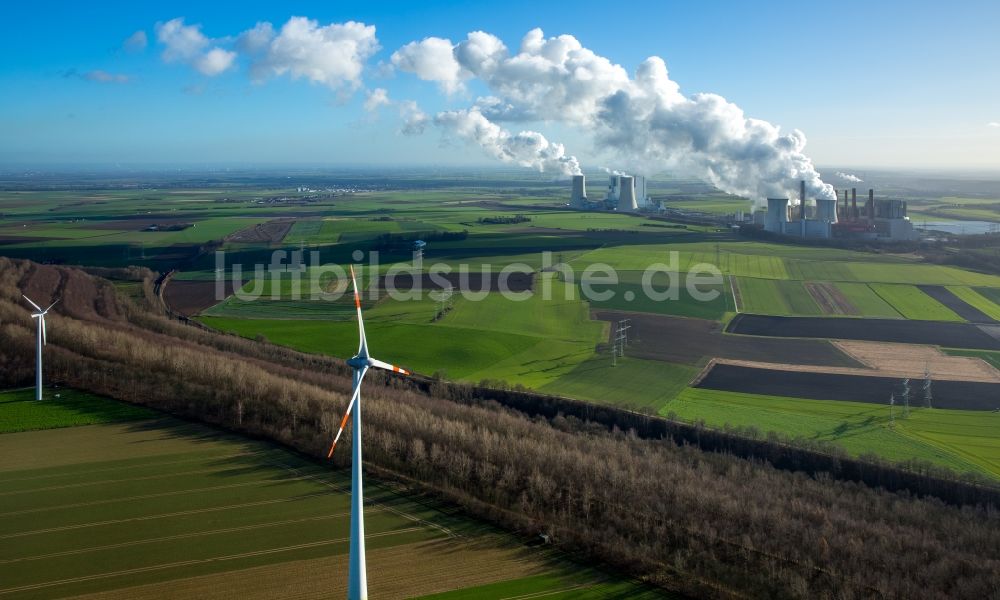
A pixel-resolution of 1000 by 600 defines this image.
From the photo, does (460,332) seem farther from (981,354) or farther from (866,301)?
(866,301)

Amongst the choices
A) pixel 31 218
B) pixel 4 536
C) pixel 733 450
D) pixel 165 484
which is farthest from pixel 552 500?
pixel 31 218

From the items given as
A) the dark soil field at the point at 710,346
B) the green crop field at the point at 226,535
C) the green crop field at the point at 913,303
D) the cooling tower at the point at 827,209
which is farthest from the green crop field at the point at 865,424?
the cooling tower at the point at 827,209

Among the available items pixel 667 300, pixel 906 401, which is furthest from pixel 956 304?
pixel 906 401

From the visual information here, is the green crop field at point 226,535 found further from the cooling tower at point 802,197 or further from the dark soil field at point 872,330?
the cooling tower at point 802,197

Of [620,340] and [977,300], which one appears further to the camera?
[977,300]

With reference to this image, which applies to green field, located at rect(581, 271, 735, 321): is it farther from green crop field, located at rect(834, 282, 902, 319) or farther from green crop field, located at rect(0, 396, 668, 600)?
green crop field, located at rect(0, 396, 668, 600)

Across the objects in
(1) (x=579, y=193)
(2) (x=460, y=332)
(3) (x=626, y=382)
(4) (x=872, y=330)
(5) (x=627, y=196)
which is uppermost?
(1) (x=579, y=193)
